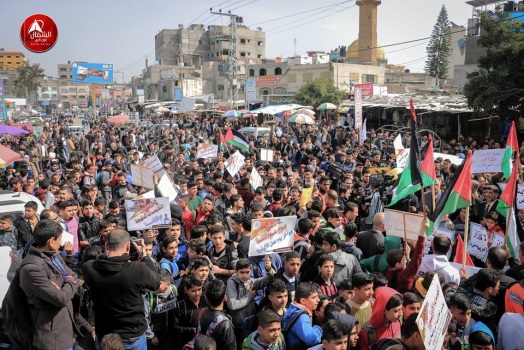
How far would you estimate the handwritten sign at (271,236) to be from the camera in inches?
198

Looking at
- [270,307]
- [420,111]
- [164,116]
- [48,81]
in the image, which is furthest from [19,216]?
[48,81]

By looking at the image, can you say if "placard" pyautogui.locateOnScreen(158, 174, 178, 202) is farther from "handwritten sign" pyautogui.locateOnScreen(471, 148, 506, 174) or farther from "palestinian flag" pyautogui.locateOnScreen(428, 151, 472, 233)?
"handwritten sign" pyautogui.locateOnScreen(471, 148, 506, 174)

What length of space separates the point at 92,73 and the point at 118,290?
150 ft

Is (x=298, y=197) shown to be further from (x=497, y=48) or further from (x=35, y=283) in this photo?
(x=497, y=48)

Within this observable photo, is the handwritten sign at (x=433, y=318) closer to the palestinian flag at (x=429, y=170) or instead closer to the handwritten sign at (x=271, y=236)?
the handwritten sign at (x=271, y=236)

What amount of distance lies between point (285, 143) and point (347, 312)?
14.3 meters

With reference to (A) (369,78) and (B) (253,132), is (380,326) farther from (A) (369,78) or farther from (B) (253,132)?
(A) (369,78)

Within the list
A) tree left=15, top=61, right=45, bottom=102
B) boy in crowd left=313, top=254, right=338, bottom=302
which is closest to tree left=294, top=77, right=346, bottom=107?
boy in crowd left=313, top=254, right=338, bottom=302

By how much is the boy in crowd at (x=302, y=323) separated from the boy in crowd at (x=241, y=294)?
507 millimetres

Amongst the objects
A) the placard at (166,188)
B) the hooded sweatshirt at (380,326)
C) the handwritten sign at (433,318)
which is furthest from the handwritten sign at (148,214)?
the handwritten sign at (433,318)

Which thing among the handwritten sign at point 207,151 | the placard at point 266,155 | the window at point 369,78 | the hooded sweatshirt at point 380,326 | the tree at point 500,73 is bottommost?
the hooded sweatshirt at point 380,326

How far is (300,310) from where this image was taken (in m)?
3.91

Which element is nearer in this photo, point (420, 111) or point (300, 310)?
point (300, 310)

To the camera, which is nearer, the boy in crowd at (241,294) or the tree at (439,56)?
the boy in crowd at (241,294)
